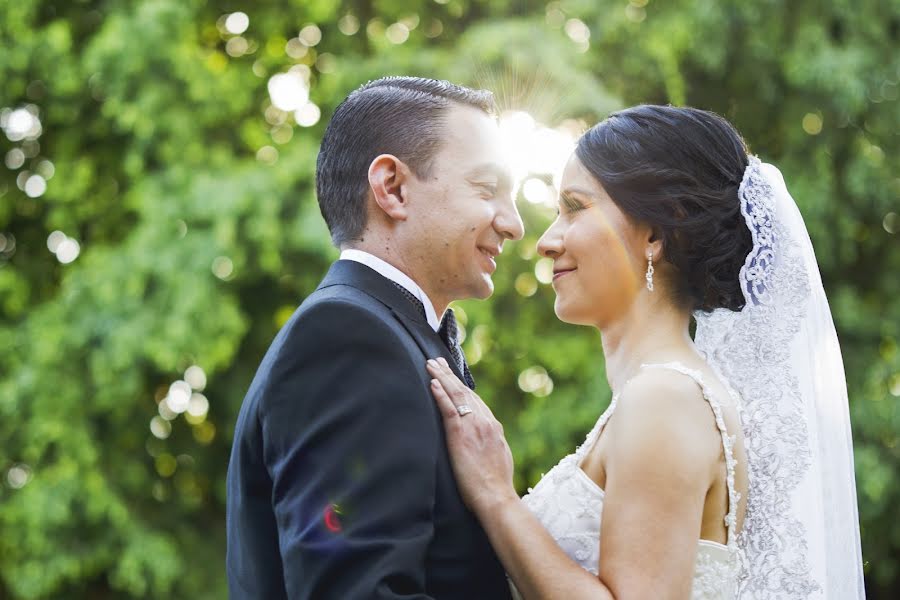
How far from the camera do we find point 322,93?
29.6 feet

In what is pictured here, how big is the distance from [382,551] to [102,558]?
24.2 feet

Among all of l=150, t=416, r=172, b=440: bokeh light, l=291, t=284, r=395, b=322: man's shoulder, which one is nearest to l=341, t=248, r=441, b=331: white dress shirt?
l=291, t=284, r=395, b=322: man's shoulder

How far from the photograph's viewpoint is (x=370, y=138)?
9.12 ft

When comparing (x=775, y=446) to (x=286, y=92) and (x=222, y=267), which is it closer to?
(x=222, y=267)

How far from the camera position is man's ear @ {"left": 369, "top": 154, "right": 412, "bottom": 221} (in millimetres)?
2721

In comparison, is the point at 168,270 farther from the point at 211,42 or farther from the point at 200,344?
the point at 211,42

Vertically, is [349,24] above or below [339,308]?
below

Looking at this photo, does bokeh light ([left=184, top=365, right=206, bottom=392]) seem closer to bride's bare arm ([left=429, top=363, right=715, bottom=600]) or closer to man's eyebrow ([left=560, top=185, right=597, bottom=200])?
man's eyebrow ([left=560, top=185, right=597, bottom=200])

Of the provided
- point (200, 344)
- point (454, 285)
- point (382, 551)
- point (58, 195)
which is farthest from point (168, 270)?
point (382, 551)

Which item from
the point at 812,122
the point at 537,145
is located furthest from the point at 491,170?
the point at 812,122

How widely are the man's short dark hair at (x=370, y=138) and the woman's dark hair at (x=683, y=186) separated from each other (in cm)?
50

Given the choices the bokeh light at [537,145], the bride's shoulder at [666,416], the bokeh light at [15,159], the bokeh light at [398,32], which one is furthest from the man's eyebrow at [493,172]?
the bokeh light at [15,159]

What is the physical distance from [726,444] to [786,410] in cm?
51

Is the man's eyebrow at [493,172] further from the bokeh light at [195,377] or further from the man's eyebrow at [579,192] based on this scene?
the bokeh light at [195,377]
